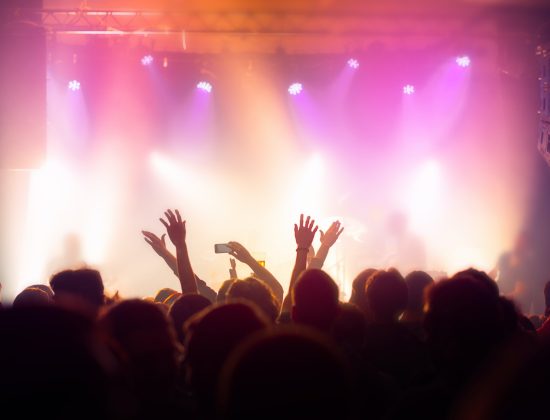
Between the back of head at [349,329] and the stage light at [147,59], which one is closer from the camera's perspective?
the back of head at [349,329]

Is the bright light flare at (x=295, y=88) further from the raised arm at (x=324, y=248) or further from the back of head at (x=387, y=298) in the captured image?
the back of head at (x=387, y=298)

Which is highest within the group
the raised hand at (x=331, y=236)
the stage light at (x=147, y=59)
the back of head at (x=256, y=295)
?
the stage light at (x=147, y=59)

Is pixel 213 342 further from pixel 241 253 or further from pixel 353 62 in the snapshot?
pixel 353 62

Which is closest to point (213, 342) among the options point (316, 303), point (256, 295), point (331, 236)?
point (316, 303)

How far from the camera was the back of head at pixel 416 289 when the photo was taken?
470 centimetres

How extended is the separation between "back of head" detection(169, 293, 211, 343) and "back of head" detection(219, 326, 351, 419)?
2.10 meters

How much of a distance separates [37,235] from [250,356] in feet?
46.8

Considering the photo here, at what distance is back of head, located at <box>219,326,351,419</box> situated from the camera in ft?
4.90

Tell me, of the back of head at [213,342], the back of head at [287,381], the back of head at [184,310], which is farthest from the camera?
the back of head at [184,310]

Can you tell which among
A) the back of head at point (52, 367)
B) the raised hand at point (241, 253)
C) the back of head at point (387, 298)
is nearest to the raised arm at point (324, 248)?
the raised hand at point (241, 253)

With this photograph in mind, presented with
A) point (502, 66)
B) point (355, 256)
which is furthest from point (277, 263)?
point (502, 66)

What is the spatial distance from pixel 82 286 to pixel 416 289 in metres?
2.24

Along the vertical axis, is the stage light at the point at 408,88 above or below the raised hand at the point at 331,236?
above

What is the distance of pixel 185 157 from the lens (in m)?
14.9
